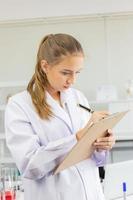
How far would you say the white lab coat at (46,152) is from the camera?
116 centimetres

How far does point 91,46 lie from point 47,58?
296cm

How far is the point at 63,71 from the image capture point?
1.28 metres

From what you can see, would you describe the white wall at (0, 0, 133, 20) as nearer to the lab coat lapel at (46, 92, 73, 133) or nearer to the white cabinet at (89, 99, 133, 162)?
the white cabinet at (89, 99, 133, 162)

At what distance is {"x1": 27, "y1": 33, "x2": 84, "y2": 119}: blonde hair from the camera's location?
4.12 ft

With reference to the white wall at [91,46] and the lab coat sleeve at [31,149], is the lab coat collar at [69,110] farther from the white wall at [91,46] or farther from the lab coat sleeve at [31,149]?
the white wall at [91,46]

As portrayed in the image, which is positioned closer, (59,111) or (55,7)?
(59,111)

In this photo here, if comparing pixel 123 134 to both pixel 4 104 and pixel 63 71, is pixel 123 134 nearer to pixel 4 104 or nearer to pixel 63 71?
pixel 4 104

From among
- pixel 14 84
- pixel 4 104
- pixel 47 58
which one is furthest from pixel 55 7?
pixel 47 58

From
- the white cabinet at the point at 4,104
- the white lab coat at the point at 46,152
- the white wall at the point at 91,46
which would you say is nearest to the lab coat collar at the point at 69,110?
the white lab coat at the point at 46,152

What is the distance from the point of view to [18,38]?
4297 mm

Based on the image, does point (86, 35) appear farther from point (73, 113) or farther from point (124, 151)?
point (73, 113)

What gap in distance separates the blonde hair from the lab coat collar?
0.09 ft

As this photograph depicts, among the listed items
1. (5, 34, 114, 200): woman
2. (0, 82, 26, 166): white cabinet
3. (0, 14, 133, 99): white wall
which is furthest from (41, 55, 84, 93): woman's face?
(0, 14, 133, 99): white wall

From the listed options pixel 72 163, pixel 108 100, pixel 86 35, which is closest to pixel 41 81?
pixel 72 163
